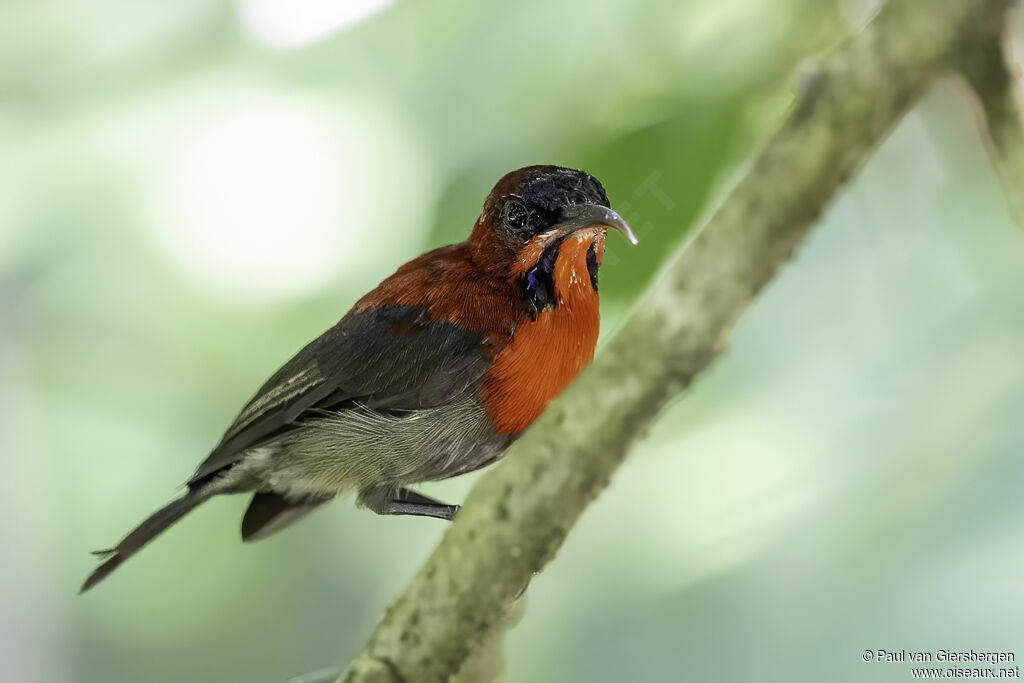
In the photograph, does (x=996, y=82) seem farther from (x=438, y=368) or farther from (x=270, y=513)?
(x=270, y=513)

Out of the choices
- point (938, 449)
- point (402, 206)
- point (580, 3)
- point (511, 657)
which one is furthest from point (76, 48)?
point (938, 449)

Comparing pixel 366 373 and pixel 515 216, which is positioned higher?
pixel 515 216

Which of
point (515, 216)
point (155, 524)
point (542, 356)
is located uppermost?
point (515, 216)

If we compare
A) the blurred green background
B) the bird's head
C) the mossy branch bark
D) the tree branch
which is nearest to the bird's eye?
the bird's head

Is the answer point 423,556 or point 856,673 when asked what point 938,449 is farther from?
point 423,556

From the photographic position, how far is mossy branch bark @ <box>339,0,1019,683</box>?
0.64m

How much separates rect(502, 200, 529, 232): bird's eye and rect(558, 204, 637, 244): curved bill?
0.15 ft

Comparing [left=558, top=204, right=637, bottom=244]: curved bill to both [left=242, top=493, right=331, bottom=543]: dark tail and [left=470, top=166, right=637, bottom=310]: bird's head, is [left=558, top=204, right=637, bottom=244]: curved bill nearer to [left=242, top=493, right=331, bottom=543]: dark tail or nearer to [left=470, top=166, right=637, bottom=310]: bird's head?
[left=470, top=166, right=637, bottom=310]: bird's head

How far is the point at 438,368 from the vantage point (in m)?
0.90

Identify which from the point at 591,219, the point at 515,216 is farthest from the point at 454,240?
the point at 591,219

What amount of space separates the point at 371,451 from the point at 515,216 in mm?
286

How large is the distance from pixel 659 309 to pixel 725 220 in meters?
0.08

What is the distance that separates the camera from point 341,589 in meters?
1.20

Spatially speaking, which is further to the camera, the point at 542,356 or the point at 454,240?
the point at 454,240
